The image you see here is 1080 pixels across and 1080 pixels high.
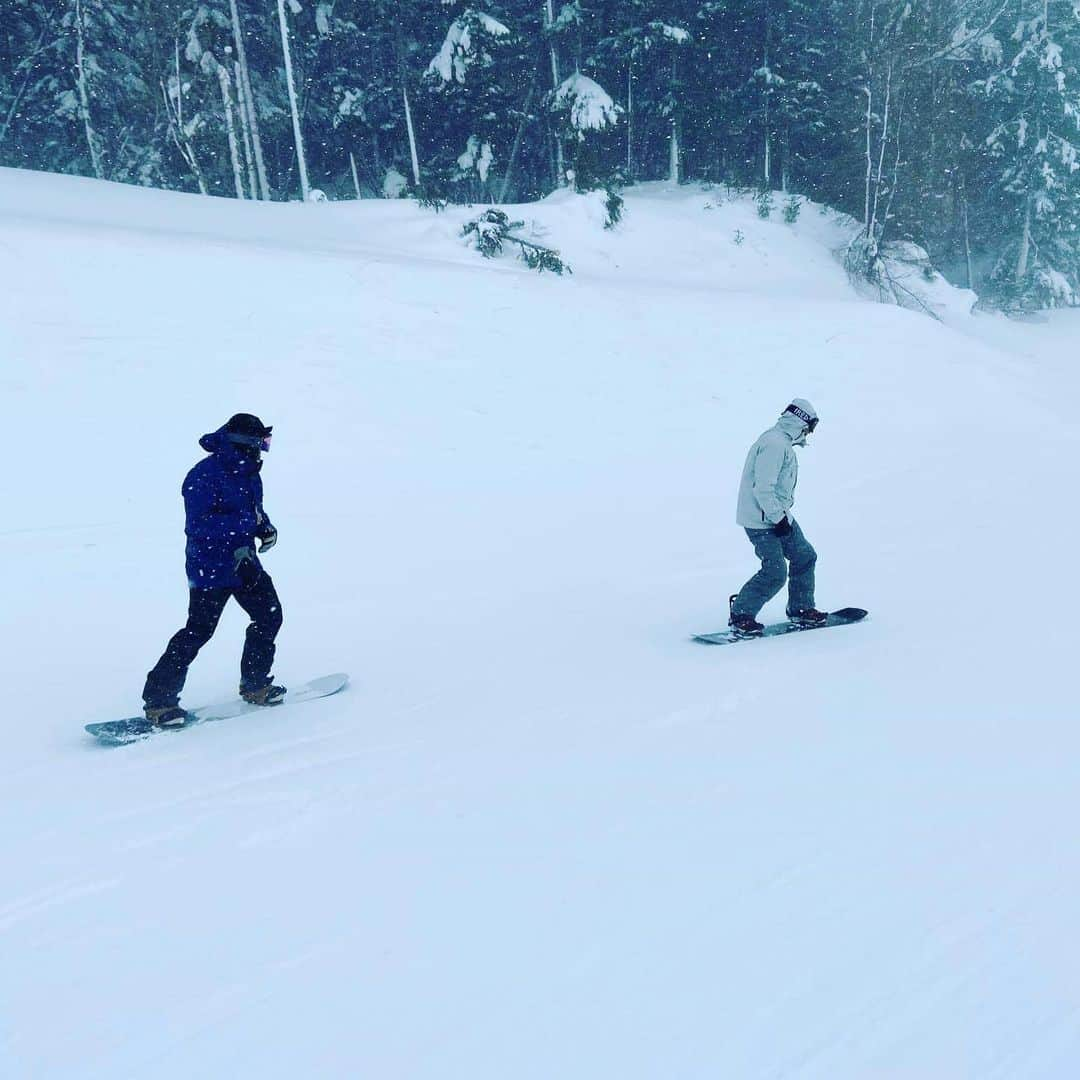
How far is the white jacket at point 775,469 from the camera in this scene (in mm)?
6387

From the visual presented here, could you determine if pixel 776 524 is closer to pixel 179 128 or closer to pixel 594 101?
pixel 594 101

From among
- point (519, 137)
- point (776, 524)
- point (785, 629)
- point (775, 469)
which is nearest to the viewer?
point (775, 469)

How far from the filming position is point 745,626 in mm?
6754

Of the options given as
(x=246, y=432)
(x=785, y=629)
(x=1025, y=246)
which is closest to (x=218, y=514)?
(x=246, y=432)

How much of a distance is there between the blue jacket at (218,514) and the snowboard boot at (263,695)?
0.80 meters

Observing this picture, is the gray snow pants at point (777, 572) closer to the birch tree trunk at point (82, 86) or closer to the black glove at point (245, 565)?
the black glove at point (245, 565)

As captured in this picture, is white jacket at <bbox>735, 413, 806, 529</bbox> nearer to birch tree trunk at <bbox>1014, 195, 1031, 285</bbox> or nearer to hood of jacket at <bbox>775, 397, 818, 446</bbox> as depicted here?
hood of jacket at <bbox>775, 397, 818, 446</bbox>

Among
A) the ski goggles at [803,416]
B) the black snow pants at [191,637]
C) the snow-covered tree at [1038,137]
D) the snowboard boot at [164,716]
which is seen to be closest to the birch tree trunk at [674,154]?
the snow-covered tree at [1038,137]

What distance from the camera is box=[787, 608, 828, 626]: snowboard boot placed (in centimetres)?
695

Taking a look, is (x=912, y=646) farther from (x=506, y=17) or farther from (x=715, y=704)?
(x=506, y=17)

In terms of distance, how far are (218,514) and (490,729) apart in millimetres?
2059

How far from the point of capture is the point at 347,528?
375 inches

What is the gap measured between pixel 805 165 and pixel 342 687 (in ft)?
110

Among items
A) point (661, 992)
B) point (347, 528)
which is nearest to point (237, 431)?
point (661, 992)
